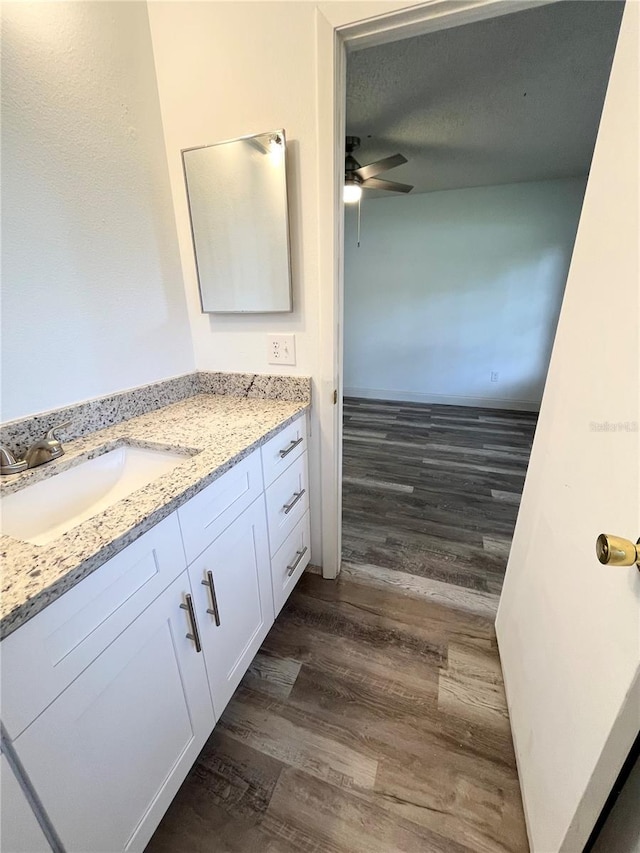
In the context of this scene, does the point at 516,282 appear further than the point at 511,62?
Yes

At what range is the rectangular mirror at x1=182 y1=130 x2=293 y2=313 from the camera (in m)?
1.21

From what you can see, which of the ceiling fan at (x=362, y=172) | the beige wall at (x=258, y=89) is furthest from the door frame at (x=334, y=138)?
the ceiling fan at (x=362, y=172)

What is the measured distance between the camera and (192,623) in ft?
2.83

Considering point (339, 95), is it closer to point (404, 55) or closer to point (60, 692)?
point (404, 55)

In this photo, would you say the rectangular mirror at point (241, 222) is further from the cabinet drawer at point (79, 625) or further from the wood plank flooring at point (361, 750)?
the wood plank flooring at point (361, 750)

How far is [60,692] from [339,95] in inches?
66.5

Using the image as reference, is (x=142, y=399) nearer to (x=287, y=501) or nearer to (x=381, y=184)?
(x=287, y=501)

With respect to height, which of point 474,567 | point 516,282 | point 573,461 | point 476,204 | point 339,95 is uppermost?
point 476,204

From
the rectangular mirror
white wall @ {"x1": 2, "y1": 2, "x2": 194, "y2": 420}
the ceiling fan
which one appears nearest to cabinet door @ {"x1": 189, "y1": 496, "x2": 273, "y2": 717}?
white wall @ {"x1": 2, "y1": 2, "x2": 194, "y2": 420}

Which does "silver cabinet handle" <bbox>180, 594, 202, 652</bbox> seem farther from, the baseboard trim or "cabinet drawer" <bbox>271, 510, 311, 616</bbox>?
the baseboard trim

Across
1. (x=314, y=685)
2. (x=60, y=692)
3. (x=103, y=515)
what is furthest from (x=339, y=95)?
(x=314, y=685)

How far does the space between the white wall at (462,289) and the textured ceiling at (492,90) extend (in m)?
0.70

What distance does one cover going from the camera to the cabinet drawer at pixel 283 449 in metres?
1.17

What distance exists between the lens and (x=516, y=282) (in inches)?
146
